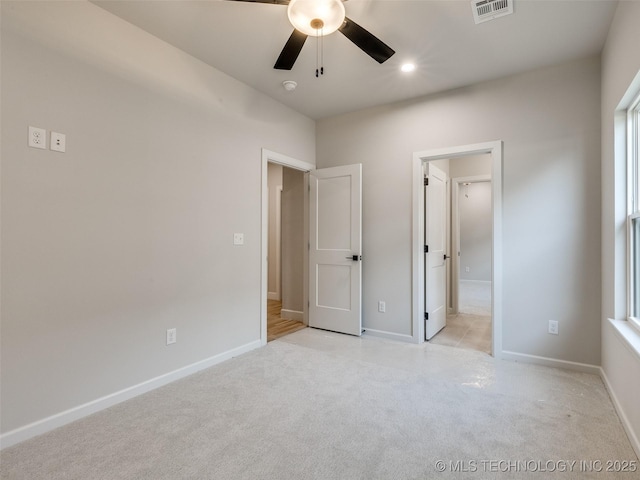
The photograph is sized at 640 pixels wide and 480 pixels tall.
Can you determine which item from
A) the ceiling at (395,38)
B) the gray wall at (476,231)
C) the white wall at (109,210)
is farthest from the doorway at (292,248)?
the gray wall at (476,231)

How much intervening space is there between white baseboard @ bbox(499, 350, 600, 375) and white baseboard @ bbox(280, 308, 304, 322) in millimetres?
2456

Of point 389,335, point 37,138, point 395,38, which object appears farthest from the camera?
point 389,335

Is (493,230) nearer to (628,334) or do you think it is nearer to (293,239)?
(628,334)

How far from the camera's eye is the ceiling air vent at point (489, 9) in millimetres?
2091

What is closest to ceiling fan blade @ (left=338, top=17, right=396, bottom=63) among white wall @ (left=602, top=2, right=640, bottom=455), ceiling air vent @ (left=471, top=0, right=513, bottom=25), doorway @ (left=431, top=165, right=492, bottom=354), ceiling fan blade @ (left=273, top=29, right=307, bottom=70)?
ceiling fan blade @ (left=273, top=29, right=307, bottom=70)

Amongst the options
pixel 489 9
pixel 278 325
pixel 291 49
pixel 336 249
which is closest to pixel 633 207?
pixel 489 9

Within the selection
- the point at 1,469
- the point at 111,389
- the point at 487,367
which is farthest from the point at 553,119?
the point at 1,469

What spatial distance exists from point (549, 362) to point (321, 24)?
3221 mm

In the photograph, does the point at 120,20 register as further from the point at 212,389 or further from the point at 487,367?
the point at 487,367

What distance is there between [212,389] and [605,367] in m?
3.02

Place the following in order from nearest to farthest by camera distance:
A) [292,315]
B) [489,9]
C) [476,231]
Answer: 1. [489,9]
2. [292,315]
3. [476,231]

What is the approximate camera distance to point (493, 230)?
3084 millimetres

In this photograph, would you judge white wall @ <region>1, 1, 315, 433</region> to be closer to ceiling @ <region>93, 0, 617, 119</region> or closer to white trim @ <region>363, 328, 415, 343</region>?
ceiling @ <region>93, 0, 617, 119</region>

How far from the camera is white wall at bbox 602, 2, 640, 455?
70.9 inches
